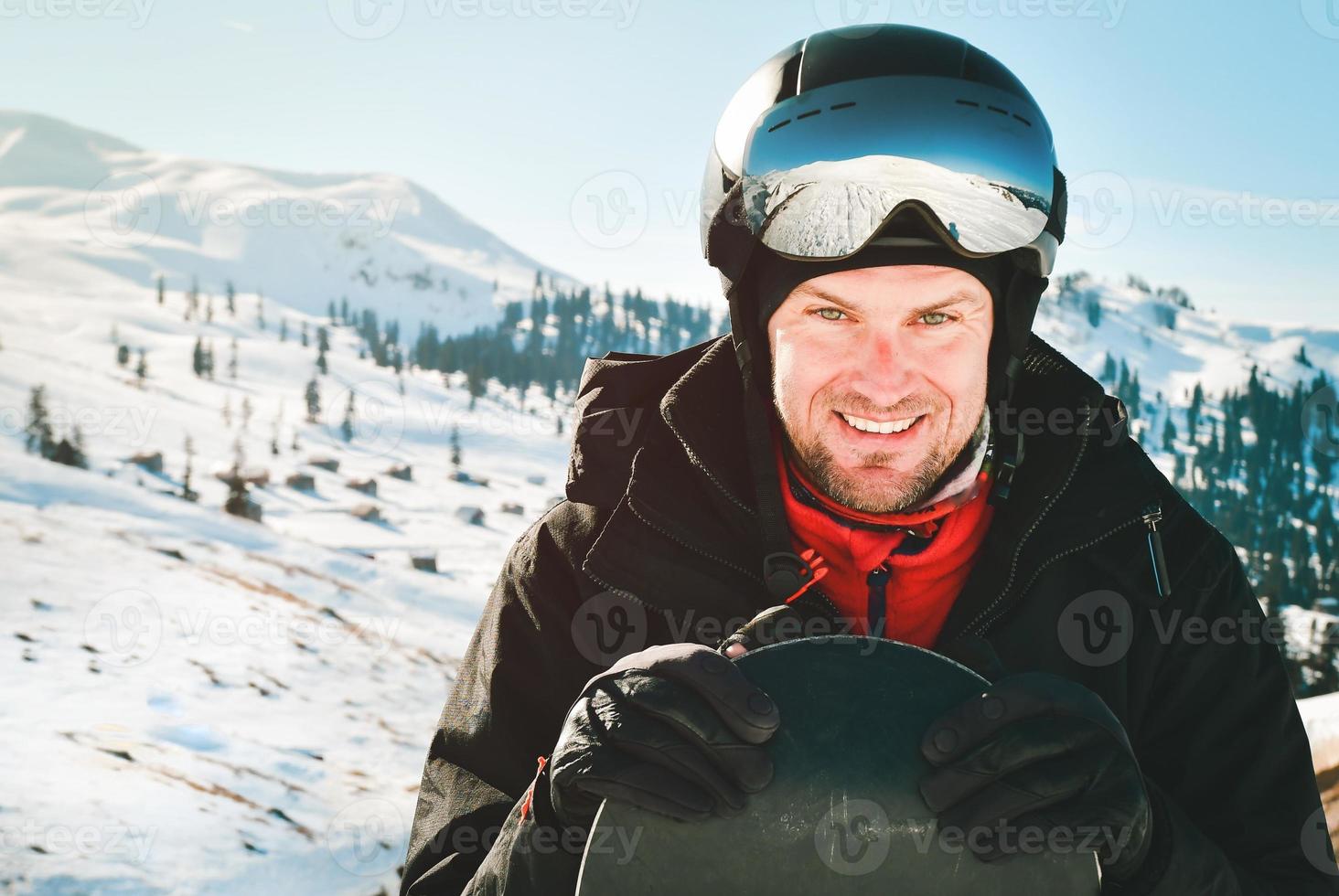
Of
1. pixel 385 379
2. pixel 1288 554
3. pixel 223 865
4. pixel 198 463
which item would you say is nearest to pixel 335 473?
pixel 198 463

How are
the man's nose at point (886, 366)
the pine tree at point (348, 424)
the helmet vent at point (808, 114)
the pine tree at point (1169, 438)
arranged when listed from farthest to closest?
the pine tree at point (1169, 438), the pine tree at point (348, 424), the helmet vent at point (808, 114), the man's nose at point (886, 366)

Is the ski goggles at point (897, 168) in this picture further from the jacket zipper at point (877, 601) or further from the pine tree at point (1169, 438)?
the pine tree at point (1169, 438)

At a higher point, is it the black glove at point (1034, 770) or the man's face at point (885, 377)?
the man's face at point (885, 377)

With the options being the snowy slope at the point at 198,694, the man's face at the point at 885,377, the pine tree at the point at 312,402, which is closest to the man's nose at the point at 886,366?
the man's face at the point at 885,377

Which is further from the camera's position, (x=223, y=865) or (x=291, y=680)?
(x=291, y=680)

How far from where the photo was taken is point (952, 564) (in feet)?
7.17

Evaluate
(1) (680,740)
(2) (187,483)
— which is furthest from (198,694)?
(2) (187,483)

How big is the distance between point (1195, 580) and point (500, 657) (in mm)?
1680

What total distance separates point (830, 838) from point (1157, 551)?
1.21 metres

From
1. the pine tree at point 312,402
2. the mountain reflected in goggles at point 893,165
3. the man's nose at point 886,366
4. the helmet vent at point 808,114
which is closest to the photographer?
the man's nose at point 886,366

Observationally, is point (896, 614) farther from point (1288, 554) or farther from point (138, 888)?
point (1288, 554)

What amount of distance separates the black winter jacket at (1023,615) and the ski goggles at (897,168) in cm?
46

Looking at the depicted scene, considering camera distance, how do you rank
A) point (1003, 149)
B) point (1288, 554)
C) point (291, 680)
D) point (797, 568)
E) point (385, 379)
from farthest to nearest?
point (1288, 554), point (385, 379), point (291, 680), point (1003, 149), point (797, 568)

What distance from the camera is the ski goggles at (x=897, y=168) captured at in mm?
2219
